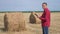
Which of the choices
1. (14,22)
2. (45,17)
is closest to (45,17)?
(45,17)

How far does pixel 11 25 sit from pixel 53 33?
2419mm

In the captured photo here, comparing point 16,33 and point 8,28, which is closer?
point 16,33

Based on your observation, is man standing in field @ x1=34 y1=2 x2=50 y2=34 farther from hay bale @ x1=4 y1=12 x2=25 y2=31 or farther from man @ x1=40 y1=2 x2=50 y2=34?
hay bale @ x1=4 y1=12 x2=25 y2=31

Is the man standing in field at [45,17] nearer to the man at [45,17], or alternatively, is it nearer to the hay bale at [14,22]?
the man at [45,17]

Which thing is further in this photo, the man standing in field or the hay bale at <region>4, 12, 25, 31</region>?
the hay bale at <region>4, 12, 25, 31</region>

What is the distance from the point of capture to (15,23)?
44.7 feet

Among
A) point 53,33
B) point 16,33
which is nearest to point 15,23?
point 16,33

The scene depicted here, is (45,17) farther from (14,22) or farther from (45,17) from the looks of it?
(14,22)

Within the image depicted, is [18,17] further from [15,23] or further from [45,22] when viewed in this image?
[45,22]

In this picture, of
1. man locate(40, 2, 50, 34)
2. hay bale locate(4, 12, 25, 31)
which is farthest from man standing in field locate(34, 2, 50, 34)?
hay bale locate(4, 12, 25, 31)

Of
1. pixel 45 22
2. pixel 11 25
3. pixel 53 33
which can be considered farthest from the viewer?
pixel 11 25

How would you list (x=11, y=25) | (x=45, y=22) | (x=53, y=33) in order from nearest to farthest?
(x=45, y=22) → (x=53, y=33) → (x=11, y=25)

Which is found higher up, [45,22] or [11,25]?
[45,22]

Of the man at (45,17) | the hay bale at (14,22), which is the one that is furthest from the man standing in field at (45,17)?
the hay bale at (14,22)
